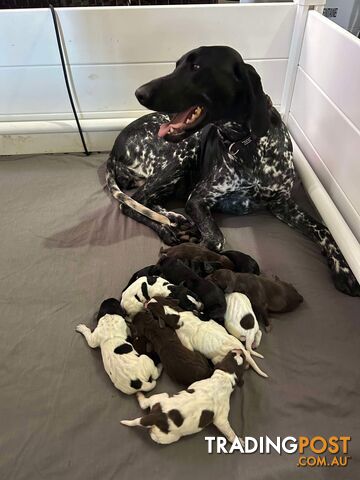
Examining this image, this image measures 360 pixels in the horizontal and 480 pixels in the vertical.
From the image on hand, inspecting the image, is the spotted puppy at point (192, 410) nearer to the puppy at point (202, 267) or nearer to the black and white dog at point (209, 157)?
the puppy at point (202, 267)

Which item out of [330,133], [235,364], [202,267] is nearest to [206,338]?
[235,364]

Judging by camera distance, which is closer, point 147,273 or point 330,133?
point 147,273

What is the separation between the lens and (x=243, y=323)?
4.44ft

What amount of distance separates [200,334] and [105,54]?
5.50ft

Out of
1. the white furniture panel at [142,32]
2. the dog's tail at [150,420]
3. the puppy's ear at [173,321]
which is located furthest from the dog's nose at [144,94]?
the dog's tail at [150,420]

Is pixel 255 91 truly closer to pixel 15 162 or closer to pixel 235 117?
pixel 235 117

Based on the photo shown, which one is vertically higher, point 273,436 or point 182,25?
point 182,25

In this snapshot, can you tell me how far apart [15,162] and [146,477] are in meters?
1.98

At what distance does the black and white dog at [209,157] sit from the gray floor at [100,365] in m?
0.08

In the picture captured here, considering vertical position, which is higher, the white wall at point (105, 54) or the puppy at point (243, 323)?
the white wall at point (105, 54)

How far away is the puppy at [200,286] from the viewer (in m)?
1.39

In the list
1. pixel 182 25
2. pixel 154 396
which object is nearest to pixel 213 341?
pixel 154 396

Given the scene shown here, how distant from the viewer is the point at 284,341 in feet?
4.69

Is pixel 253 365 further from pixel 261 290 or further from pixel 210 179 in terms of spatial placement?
pixel 210 179
